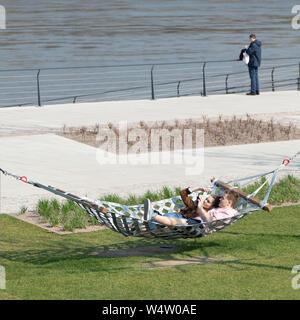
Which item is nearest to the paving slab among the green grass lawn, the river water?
the green grass lawn

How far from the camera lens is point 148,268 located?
909 cm

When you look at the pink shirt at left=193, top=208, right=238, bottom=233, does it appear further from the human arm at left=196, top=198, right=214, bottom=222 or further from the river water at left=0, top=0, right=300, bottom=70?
the river water at left=0, top=0, right=300, bottom=70

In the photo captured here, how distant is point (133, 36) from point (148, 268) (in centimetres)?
5052

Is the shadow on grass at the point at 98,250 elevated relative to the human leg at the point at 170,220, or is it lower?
lower

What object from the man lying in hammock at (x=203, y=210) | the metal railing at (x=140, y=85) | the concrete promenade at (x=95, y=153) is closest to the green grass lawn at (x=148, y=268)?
the man lying in hammock at (x=203, y=210)

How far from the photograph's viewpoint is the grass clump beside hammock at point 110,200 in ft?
36.4

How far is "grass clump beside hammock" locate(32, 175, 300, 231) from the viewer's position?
1109 cm

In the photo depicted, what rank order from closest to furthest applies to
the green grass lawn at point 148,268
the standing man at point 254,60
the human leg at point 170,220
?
the green grass lawn at point 148,268, the human leg at point 170,220, the standing man at point 254,60

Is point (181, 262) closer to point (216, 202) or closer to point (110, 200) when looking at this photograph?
point (216, 202)

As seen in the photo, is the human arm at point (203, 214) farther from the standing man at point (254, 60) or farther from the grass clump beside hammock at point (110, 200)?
the standing man at point (254, 60)

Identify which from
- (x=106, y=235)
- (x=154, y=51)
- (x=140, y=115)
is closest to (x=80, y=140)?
(x=140, y=115)

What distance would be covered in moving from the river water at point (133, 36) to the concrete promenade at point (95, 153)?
1976cm

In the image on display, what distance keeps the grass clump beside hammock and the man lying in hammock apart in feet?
6.04

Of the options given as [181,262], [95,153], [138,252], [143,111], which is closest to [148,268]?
[181,262]
